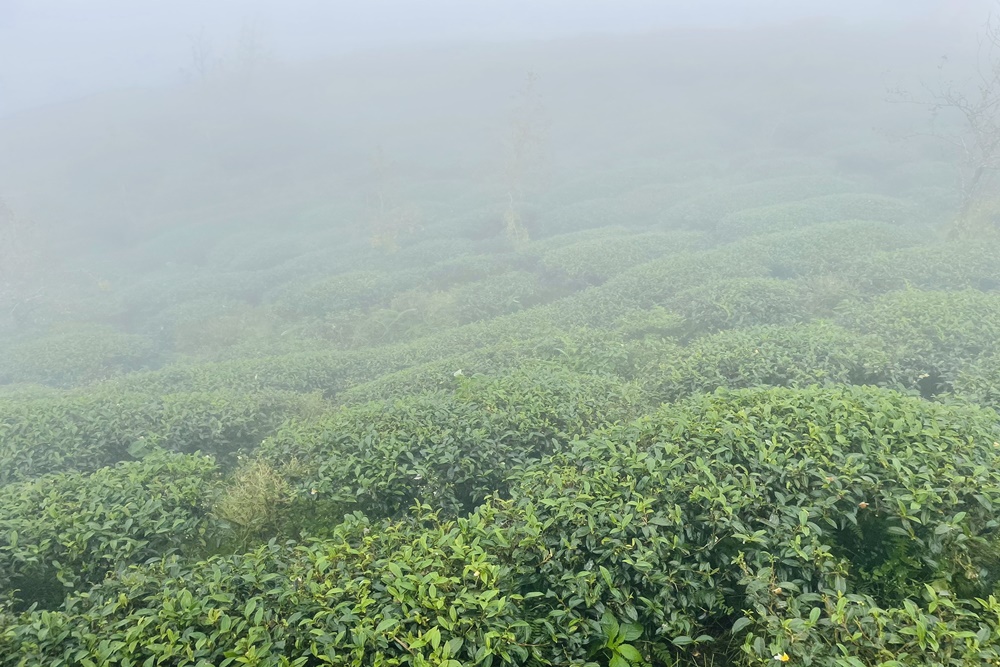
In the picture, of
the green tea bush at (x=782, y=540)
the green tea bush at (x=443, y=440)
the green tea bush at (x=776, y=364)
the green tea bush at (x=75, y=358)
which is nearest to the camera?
the green tea bush at (x=782, y=540)

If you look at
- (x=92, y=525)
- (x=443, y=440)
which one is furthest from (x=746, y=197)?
(x=92, y=525)

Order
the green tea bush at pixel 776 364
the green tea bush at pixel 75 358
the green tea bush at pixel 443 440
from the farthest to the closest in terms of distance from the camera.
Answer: the green tea bush at pixel 75 358 → the green tea bush at pixel 776 364 → the green tea bush at pixel 443 440

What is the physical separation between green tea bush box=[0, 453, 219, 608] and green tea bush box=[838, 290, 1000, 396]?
1611cm

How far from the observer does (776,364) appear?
45.7 feet

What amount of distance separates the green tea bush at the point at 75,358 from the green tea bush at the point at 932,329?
3071 cm

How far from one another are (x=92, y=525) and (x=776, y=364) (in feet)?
46.7

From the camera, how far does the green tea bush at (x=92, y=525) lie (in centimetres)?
838

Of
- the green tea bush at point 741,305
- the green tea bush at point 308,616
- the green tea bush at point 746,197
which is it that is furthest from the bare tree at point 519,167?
the green tea bush at point 308,616

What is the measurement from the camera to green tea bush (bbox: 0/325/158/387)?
27156 mm

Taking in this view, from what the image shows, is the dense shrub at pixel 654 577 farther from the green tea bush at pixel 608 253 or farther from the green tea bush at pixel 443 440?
the green tea bush at pixel 608 253

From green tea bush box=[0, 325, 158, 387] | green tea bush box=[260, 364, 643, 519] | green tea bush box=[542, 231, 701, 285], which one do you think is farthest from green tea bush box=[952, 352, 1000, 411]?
green tea bush box=[0, 325, 158, 387]

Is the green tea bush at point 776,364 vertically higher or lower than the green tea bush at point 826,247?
higher

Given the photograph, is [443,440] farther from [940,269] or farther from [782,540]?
[940,269]

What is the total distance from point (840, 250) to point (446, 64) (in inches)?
3966
